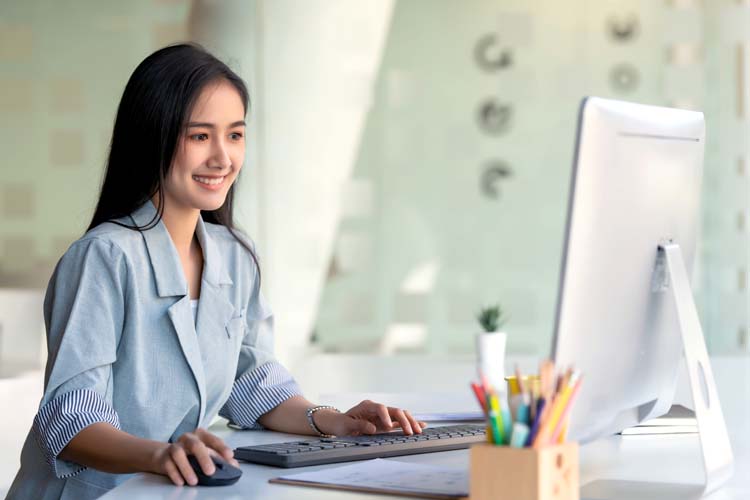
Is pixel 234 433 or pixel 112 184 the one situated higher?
pixel 112 184

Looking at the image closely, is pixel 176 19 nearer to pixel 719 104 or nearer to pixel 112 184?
pixel 719 104

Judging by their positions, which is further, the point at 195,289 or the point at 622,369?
the point at 195,289

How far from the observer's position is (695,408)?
138 cm

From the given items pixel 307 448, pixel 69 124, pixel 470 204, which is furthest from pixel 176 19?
pixel 307 448

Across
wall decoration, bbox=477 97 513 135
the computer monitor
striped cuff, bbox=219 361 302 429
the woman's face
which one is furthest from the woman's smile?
wall decoration, bbox=477 97 513 135

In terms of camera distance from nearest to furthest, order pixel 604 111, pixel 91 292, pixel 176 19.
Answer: pixel 604 111, pixel 91 292, pixel 176 19

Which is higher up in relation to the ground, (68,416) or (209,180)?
(209,180)

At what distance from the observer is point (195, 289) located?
185 cm

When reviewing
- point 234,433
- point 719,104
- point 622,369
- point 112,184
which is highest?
point 719,104

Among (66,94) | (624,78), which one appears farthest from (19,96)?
(624,78)

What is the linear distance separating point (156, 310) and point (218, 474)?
0.47 m

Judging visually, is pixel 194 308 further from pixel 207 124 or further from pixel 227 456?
pixel 227 456

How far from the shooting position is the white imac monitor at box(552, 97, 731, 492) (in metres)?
1.20

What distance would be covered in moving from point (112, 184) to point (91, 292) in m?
0.25
